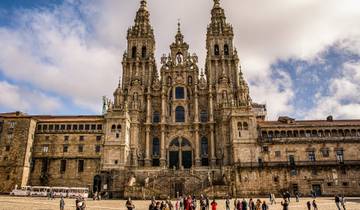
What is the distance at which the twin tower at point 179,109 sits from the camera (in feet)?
183

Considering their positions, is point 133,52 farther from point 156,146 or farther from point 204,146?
point 204,146

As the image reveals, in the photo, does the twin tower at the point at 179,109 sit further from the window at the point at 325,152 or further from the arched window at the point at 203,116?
the window at the point at 325,152

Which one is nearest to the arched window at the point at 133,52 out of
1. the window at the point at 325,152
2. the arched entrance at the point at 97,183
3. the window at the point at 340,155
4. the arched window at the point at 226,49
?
the arched window at the point at 226,49

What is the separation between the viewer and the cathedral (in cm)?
4966

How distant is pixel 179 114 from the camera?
6266cm

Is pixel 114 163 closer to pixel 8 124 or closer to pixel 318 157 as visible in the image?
pixel 8 124

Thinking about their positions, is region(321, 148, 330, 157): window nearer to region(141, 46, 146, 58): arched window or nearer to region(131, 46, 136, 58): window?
region(141, 46, 146, 58): arched window

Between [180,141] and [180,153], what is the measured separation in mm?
2254

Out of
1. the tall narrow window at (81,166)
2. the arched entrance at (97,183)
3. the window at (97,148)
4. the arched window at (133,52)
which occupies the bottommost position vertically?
the arched entrance at (97,183)

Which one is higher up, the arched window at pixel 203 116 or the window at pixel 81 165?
the arched window at pixel 203 116

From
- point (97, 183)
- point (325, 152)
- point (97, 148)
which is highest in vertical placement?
point (97, 148)

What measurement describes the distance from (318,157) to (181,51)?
32722 millimetres

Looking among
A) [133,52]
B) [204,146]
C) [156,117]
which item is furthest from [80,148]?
[133,52]

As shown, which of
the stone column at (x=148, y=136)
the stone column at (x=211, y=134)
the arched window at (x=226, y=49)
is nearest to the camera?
the stone column at (x=211, y=134)
